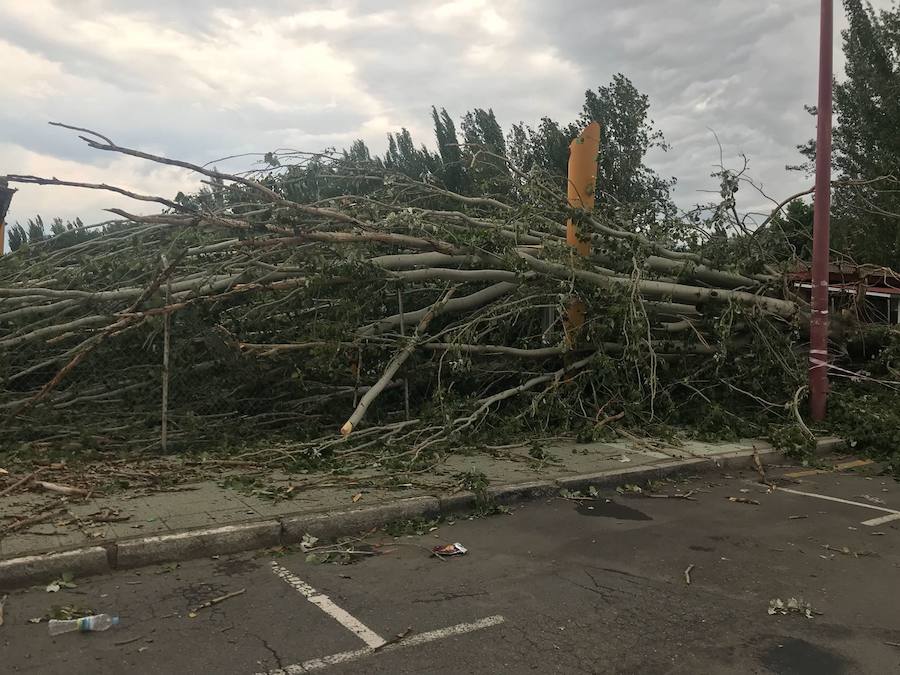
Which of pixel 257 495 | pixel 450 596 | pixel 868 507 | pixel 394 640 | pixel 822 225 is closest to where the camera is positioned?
pixel 394 640

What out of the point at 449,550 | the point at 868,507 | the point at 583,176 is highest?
the point at 583,176

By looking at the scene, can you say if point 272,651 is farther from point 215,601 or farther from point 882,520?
point 882,520

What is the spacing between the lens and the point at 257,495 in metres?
5.37

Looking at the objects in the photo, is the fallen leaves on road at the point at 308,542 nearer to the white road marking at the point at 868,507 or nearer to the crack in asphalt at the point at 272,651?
the crack in asphalt at the point at 272,651

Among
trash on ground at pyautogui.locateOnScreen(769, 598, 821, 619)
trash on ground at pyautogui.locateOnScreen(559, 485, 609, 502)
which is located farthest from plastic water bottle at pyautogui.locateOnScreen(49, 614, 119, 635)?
trash on ground at pyautogui.locateOnScreen(559, 485, 609, 502)

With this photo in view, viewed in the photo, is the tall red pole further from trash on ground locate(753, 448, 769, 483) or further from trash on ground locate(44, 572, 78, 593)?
trash on ground locate(44, 572, 78, 593)

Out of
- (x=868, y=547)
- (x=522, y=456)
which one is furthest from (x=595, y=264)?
(x=868, y=547)

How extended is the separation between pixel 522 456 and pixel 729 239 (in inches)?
202

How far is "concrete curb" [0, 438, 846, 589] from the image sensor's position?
4.00 meters

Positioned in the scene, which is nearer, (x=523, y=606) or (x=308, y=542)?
(x=523, y=606)

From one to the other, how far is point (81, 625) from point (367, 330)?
4.67 meters

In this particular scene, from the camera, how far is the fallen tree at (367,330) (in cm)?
681

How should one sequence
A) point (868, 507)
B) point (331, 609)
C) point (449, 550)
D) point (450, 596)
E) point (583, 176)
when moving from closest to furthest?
point (331, 609)
point (450, 596)
point (449, 550)
point (868, 507)
point (583, 176)

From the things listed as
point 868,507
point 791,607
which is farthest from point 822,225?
point 791,607
